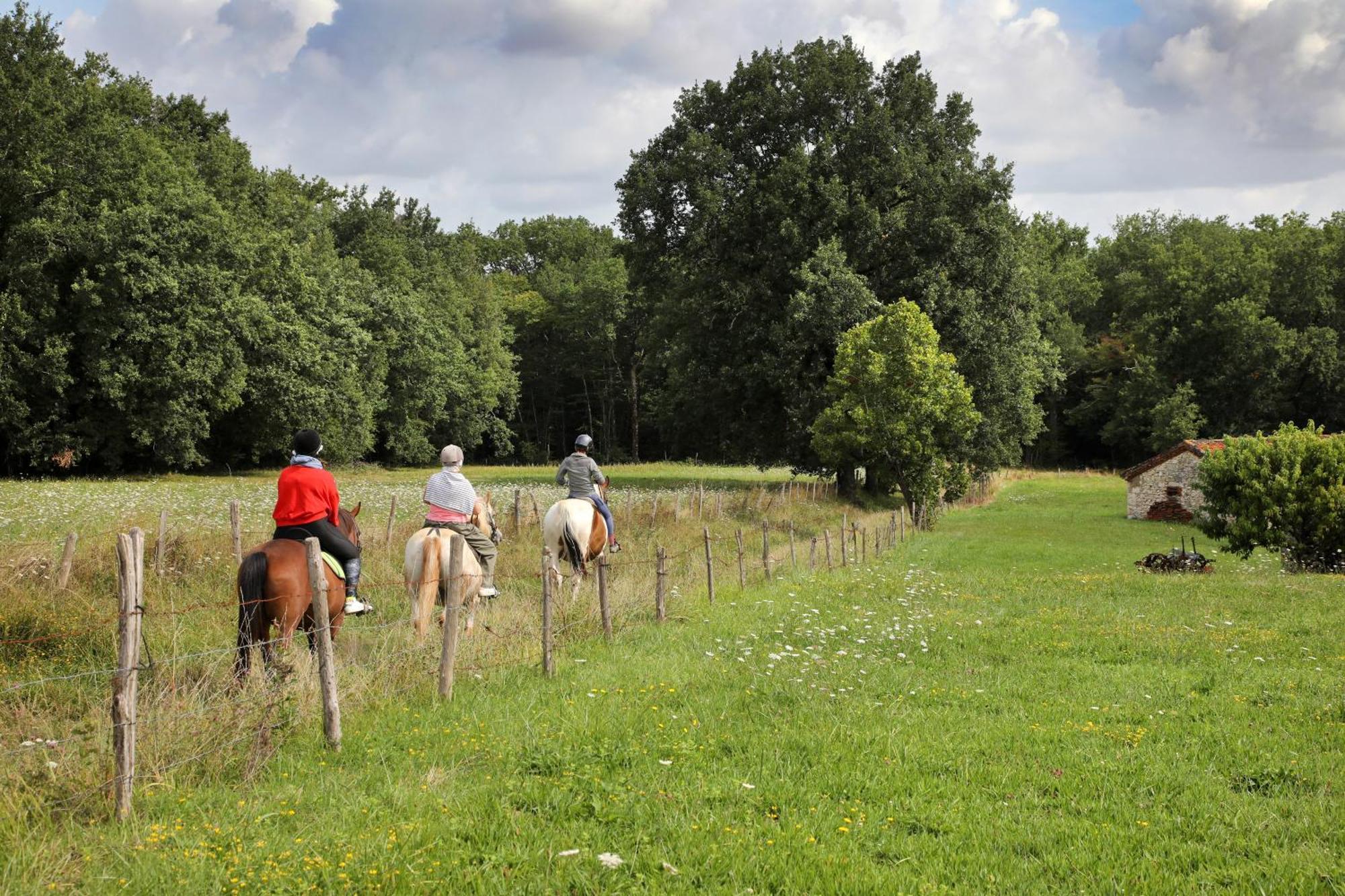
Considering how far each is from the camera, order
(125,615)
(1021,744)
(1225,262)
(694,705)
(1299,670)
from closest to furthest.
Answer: (125,615), (1021,744), (694,705), (1299,670), (1225,262)

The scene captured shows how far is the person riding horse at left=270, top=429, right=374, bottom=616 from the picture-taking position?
965cm

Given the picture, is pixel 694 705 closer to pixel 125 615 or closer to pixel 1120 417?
pixel 125 615

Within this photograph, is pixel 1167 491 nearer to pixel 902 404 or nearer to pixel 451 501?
pixel 902 404

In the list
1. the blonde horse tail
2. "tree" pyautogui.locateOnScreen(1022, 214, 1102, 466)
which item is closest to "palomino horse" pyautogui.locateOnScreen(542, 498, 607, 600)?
the blonde horse tail

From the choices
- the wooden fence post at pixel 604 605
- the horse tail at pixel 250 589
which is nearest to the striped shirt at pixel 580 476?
the wooden fence post at pixel 604 605

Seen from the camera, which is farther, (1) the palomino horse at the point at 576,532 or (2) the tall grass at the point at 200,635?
(1) the palomino horse at the point at 576,532

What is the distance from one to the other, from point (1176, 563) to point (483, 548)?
2151cm

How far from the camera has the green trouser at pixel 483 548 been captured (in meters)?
12.9

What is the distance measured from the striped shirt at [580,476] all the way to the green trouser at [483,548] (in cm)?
305

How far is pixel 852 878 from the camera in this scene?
540 centimetres

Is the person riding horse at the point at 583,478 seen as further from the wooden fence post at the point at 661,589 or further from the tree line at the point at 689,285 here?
the tree line at the point at 689,285

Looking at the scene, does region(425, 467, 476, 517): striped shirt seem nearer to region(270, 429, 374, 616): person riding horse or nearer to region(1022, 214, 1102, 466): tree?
region(270, 429, 374, 616): person riding horse

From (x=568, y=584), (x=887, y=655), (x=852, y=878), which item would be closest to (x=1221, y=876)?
(x=852, y=878)

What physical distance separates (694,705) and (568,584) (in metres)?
6.54
